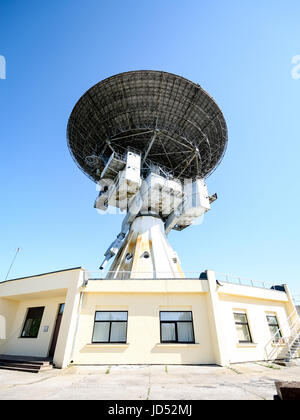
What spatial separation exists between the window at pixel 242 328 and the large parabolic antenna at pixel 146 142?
7.72m

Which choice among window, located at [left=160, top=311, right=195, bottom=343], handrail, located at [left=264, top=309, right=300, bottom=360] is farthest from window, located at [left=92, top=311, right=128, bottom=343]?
handrail, located at [left=264, top=309, right=300, bottom=360]

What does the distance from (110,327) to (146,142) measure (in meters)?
18.5

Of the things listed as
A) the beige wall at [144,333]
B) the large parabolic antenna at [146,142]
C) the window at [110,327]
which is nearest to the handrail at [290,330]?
the beige wall at [144,333]

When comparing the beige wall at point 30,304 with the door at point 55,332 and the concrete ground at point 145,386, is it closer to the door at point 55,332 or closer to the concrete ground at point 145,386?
the door at point 55,332

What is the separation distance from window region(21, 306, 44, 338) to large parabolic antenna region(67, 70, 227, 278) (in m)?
7.41

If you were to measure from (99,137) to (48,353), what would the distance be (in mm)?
19197

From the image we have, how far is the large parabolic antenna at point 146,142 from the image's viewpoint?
1875 cm

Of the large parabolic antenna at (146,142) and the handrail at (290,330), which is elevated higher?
the large parabolic antenna at (146,142)
